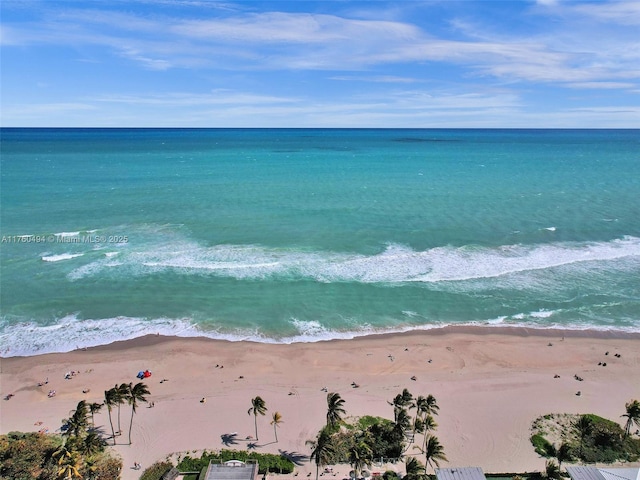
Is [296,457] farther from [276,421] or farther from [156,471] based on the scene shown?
[156,471]

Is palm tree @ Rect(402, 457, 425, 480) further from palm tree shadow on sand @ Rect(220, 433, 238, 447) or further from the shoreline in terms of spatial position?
the shoreline

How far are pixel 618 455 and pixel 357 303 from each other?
90.0ft

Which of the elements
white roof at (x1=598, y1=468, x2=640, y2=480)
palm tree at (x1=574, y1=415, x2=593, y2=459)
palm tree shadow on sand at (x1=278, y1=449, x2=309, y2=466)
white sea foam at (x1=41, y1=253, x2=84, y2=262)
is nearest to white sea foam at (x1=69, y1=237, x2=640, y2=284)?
white sea foam at (x1=41, y1=253, x2=84, y2=262)

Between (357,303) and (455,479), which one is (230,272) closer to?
(357,303)

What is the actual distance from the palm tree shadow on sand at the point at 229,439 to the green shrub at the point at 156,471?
151 inches

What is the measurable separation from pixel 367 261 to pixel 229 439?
34174mm

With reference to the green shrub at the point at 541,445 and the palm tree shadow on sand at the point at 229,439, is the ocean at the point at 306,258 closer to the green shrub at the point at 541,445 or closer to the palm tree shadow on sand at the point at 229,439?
the palm tree shadow on sand at the point at 229,439

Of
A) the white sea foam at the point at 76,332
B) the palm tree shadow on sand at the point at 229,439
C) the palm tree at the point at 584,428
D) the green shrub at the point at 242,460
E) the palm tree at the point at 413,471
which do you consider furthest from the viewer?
the white sea foam at the point at 76,332

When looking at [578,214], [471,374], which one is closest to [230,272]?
[471,374]

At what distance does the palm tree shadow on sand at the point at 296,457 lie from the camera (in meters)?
31.5

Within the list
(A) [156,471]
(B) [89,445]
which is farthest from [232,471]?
(B) [89,445]

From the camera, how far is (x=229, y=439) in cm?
3325

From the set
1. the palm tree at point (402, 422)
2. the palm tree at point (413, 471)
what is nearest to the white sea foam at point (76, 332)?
the palm tree at point (402, 422)

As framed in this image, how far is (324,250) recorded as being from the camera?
6656cm
